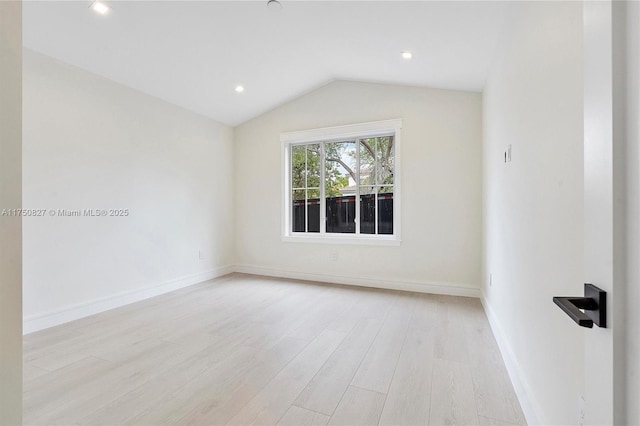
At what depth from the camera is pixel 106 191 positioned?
3236 millimetres

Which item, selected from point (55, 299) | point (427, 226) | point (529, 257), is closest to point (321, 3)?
point (529, 257)

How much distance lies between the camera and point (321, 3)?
8.02 feet

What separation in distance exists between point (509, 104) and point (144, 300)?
4167 mm

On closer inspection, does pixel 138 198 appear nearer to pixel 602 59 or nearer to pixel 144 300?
pixel 144 300

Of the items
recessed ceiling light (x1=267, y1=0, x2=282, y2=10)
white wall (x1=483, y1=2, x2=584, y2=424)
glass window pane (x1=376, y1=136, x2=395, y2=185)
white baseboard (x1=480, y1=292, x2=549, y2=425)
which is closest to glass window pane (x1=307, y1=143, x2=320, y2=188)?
glass window pane (x1=376, y1=136, x2=395, y2=185)

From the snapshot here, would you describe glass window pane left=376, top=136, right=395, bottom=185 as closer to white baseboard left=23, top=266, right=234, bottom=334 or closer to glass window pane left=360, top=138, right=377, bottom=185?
glass window pane left=360, top=138, right=377, bottom=185

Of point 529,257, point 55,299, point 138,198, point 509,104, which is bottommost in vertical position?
point 55,299

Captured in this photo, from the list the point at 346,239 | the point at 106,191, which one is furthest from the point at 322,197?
the point at 106,191

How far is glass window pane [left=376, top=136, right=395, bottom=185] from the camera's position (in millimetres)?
4199

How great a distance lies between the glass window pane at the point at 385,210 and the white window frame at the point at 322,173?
0.10 meters

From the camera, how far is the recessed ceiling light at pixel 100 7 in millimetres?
2275

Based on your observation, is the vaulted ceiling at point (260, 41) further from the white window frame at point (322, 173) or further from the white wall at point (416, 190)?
the white window frame at point (322, 173)

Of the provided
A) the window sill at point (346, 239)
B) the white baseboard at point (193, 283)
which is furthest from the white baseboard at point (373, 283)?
the window sill at point (346, 239)

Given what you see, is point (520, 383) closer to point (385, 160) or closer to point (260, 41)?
point (385, 160)
